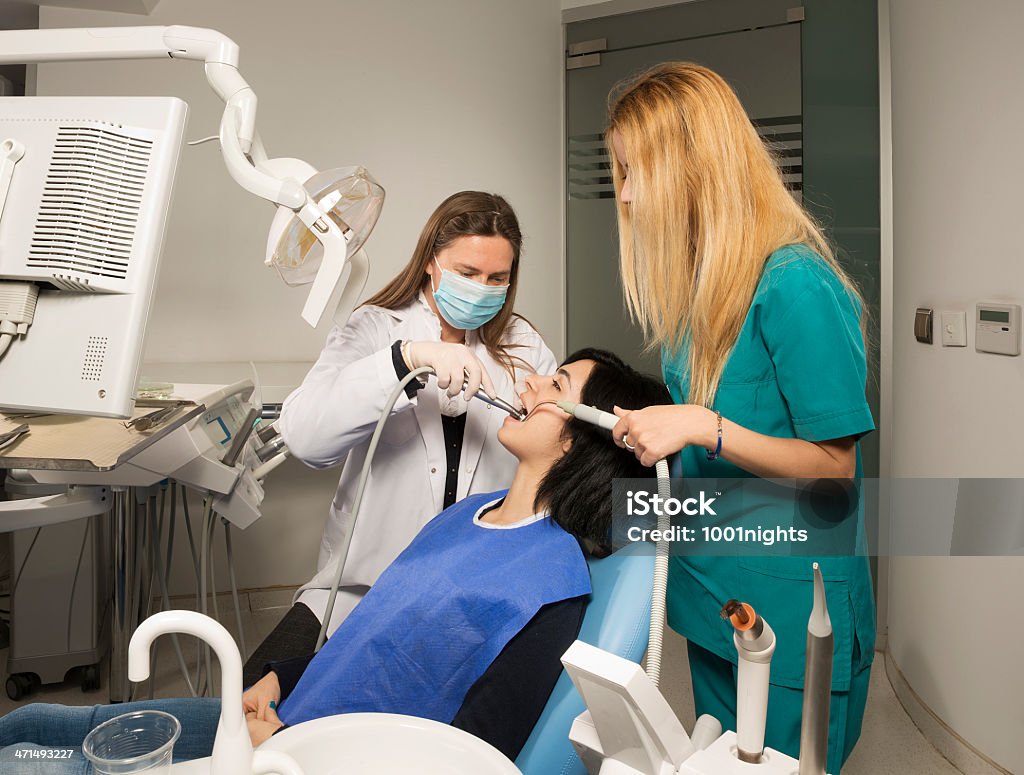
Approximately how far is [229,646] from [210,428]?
129cm

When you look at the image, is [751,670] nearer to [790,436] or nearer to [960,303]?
[790,436]

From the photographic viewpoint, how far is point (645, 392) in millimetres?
1415

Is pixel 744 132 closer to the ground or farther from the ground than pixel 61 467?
farther from the ground

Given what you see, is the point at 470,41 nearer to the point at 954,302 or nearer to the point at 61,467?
the point at 954,302

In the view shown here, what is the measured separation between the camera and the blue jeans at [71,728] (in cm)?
81

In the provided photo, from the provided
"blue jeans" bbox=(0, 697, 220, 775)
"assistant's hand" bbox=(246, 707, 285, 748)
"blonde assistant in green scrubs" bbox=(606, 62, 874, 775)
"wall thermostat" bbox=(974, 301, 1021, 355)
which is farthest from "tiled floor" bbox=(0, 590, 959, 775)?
"blue jeans" bbox=(0, 697, 220, 775)

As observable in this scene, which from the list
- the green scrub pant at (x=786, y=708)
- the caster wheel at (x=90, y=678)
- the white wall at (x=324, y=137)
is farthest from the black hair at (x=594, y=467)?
the white wall at (x=324, y=137)

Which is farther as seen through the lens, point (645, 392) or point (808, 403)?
point (645, 392)

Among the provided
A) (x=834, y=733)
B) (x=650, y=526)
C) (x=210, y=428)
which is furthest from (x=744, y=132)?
(x=210, y=428)

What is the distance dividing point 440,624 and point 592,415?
1.33 ft

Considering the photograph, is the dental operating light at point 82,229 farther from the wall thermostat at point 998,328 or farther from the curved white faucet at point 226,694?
the wall thermostat at point 998,328

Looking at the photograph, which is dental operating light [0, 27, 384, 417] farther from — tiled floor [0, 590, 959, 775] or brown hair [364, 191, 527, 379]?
tiled floor [0, 590, 959, 775]

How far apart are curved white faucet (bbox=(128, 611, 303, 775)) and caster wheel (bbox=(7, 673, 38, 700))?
2138 mm

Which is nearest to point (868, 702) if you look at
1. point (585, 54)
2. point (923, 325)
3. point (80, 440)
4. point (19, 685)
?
point (923, 325)
